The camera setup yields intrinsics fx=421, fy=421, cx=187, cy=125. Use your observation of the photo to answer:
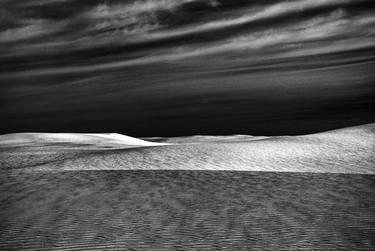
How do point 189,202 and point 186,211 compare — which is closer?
point 186,211

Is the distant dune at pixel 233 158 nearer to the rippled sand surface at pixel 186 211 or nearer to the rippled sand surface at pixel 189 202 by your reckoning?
the rippled sand surface at pixel 189 202

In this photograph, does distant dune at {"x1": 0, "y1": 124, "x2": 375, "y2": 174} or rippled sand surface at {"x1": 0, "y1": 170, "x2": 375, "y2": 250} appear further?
distant dune at {"x1": 0, "y1": 124, "x2": 375, "y2": 174}

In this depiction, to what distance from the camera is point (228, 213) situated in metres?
4.52

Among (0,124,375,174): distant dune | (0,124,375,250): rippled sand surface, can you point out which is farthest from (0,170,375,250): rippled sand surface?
(0,124,375,174): distant dune

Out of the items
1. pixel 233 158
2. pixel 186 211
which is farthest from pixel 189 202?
pixel 233 158

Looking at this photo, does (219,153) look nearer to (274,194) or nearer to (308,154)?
(308,154)

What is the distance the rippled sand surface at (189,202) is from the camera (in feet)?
11.9

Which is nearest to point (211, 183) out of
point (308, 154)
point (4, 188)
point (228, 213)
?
point (228, 213)

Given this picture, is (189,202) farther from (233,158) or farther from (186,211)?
(233,158)

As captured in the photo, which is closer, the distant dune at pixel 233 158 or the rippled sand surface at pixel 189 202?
the rippled sand surface at pixel 189 202

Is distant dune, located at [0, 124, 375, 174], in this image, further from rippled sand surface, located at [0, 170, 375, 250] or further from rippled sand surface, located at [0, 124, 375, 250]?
rippled sand surface, located at [0, 170, 375, 250]

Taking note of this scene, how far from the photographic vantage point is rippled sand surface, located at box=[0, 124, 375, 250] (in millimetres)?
3613

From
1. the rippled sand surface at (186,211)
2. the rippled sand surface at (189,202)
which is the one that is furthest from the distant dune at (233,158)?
the rippled sand surface at (186,211)

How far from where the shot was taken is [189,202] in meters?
5.03
